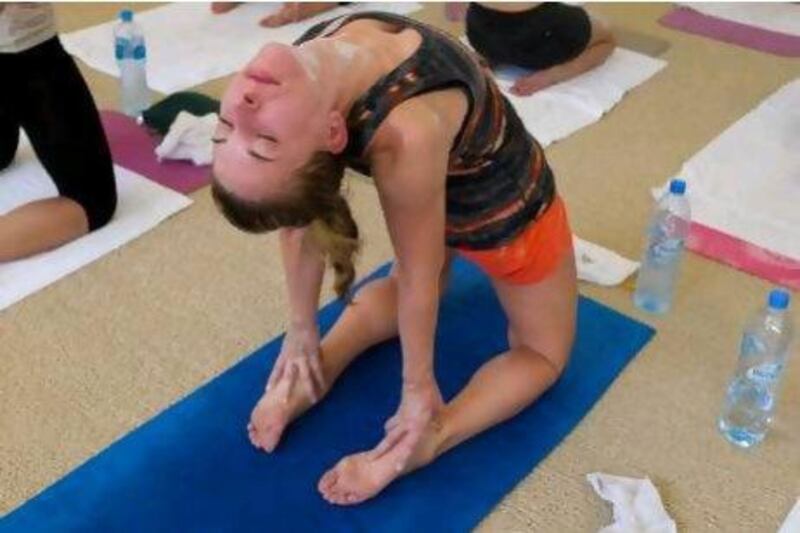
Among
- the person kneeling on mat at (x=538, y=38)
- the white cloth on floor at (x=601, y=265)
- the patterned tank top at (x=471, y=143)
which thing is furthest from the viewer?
the person kneeling on mat at (x=538, y=38)

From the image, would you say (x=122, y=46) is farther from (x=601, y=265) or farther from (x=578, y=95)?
(x=601, y=265)

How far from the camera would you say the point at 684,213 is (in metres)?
1.75

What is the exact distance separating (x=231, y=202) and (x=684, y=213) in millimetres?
1005

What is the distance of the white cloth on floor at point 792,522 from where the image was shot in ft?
4.35

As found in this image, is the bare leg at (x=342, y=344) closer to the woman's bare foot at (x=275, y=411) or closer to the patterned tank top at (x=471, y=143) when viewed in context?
the woman's bare foot at (x=275, y=411)

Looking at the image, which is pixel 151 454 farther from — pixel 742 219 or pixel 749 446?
pixel 742 219

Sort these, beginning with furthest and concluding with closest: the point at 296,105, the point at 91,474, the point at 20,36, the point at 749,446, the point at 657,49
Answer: the point at 657,49
the point at 20,36
the point at 749,446
the point at 91,474
the point at 296,105

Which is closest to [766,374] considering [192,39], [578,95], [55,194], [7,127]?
[578,95]

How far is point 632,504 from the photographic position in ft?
4.39

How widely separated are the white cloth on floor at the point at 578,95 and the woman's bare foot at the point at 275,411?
1.08 m

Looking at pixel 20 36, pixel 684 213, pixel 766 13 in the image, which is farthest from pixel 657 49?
pixel 20 36

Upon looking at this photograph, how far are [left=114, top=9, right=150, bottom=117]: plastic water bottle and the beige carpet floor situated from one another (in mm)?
466

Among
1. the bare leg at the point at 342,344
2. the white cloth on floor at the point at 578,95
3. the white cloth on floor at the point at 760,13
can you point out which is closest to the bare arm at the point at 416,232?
the bare leg at the point at 342,344

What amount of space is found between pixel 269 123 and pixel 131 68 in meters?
1.41
